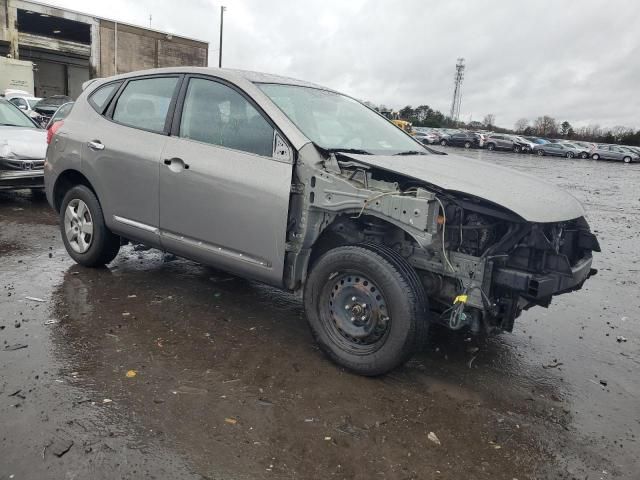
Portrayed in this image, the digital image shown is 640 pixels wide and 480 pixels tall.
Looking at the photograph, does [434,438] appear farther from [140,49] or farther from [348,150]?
[140,49]

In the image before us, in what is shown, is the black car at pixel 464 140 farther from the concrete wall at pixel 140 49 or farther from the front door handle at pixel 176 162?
the front door handle at pixel 176 162

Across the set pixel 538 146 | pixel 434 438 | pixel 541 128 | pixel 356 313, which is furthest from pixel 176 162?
pixel 541 128

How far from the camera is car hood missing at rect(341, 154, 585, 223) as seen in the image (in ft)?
10.2

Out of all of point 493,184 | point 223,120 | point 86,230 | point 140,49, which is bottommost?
point 86,230

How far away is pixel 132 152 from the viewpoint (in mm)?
4461

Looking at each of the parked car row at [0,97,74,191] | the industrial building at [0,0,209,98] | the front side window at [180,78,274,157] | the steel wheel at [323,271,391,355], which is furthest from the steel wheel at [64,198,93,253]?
the industrial building at [0,0,209,98]

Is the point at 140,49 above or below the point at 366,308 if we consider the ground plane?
above

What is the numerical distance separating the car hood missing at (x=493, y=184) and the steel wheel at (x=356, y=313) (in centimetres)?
75

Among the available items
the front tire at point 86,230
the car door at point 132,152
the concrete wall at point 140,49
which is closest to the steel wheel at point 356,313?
the car door at point 132,152

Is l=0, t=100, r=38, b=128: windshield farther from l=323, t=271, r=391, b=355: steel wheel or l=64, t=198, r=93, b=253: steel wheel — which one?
l=323, t=271, r=391, b=355: steel wheel

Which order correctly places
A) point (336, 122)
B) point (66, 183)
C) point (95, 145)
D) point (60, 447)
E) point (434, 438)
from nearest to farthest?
point (60, 447) < point (434, 438) < point (336, 122) < point (95, 145) < point (66, 183)

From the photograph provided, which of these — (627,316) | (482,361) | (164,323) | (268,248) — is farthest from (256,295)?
(627,316)

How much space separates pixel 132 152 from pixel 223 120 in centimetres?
95

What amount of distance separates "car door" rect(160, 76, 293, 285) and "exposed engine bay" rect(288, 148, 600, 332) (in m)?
0.21
